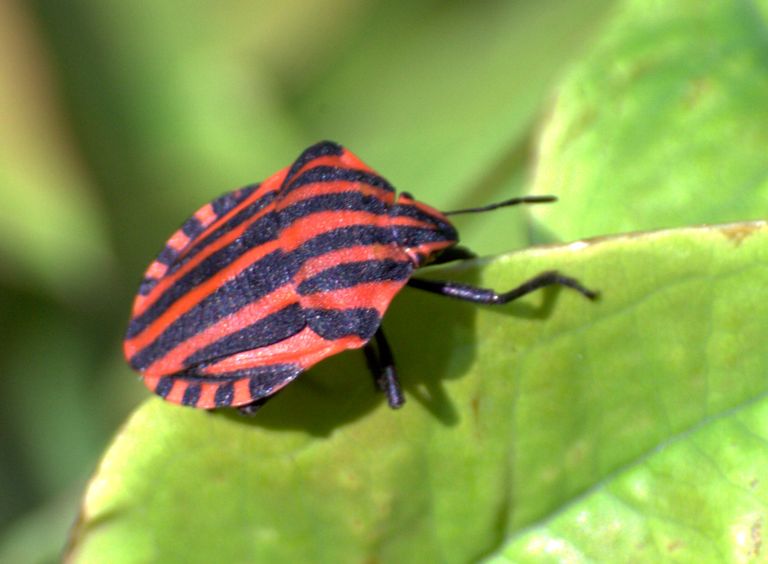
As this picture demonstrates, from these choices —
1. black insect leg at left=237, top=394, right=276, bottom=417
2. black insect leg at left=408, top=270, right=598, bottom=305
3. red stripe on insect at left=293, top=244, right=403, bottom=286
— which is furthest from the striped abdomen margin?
black insect leg at left=408, top=270, right=598, bottom=305

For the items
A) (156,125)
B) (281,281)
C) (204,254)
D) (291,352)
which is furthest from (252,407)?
(156,125)

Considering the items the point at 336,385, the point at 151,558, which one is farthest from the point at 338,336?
the point at 151,558

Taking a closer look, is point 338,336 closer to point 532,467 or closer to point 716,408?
point 532,467

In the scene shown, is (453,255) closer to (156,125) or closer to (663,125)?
(663,125)

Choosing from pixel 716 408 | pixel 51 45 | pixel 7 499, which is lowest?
pixel 7 499

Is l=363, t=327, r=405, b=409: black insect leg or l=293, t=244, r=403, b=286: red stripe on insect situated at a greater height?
l=293, t=244, r=403, b=286: red stripe on insect

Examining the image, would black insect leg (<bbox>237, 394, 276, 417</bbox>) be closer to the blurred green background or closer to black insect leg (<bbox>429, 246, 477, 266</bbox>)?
black insect leg (<bbox>429, 246, 477, 266</bbox>)
